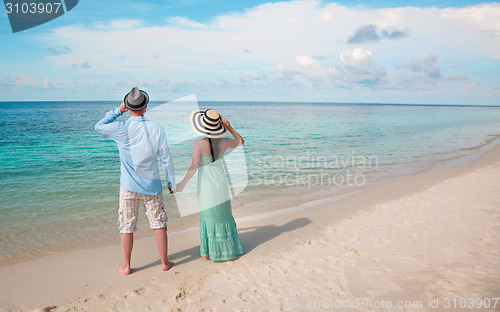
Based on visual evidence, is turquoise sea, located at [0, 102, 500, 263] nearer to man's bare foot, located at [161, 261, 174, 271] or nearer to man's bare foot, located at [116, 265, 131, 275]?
man's bare foot, located at [116, 265, 131, 275]

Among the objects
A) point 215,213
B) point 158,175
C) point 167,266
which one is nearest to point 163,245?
point 167,266

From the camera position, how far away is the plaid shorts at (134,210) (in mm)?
3809

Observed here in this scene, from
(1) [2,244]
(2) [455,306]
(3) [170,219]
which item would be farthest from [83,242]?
(2) [455,306]

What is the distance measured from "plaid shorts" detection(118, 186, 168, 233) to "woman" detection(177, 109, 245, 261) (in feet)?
1.19

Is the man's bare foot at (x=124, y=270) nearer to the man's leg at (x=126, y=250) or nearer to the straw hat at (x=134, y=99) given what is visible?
the man's leg at (x=126, y=250)

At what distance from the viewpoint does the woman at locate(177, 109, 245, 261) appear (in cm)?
412

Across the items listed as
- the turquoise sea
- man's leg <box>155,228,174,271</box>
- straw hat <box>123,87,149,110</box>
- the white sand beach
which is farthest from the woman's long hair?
the turquoise sea

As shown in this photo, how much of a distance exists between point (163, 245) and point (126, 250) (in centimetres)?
47

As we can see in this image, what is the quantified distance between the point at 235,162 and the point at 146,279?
31.5ft

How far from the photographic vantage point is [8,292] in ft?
12.6

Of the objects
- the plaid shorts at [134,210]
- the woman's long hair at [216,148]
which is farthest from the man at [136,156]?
the woman's long hair at [216,148]

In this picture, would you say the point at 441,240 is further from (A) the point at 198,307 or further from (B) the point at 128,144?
(B) the point at 128,144

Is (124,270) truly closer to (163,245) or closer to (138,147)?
(163,245)

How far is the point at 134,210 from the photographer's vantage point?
388 centimetres
